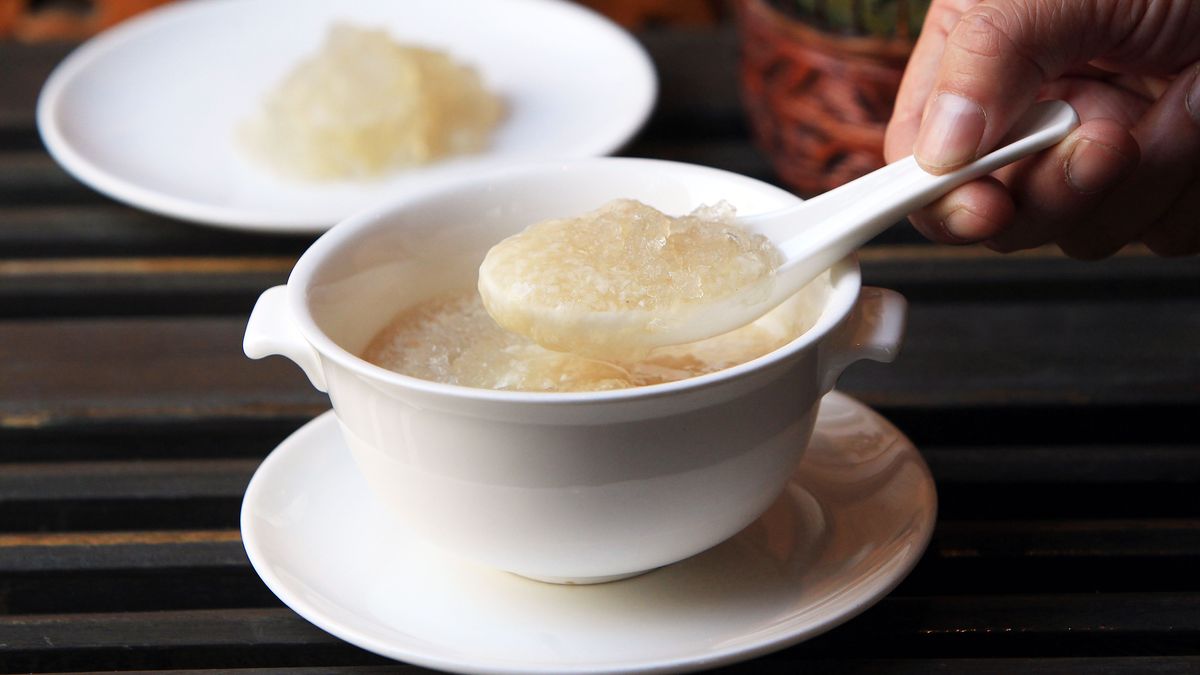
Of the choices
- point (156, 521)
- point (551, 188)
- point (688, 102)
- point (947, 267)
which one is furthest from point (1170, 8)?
point (156, 521)

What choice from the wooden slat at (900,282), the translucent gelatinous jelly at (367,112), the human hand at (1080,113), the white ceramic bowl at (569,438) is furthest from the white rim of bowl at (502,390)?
the translucent gelatinous jelly at (367,112)

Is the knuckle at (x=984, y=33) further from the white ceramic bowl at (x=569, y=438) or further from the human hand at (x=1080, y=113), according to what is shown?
the white ceramic bowl at (x=569, y=438)

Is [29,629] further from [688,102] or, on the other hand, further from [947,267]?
[688,102]

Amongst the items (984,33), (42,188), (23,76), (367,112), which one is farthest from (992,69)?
(23,76)

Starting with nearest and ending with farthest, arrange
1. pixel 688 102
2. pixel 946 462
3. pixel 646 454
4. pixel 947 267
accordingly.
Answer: pixel 646 454
pixel 946 462
pixel 947 267
pixel 688 102

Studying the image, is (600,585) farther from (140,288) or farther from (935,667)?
(140,288)

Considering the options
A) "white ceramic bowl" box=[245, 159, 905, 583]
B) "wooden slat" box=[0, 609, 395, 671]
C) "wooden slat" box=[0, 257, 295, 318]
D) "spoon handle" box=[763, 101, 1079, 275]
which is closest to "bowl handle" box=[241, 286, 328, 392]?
"white ceramic bowl" box=[245, 159, 905, 583]
